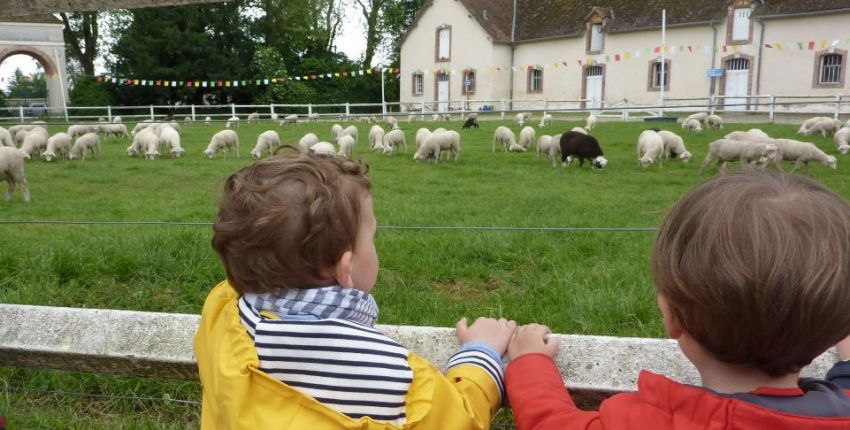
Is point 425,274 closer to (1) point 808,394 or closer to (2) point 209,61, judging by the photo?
(1) point 808,394

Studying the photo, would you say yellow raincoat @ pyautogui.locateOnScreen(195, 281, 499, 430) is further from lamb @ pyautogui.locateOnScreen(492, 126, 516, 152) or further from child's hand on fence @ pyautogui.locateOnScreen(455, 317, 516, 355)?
lamb @ pyautogui.locateOnScreen(492, 126, 516, 152)

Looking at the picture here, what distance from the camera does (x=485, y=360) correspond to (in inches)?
69.2

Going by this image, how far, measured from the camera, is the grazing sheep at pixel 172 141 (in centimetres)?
1865

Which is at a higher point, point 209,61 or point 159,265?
point 209,61

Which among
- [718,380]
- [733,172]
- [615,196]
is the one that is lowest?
[615,196]

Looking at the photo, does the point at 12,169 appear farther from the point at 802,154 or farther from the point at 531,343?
the point at 802,154

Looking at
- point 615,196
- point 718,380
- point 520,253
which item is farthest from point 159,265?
point 615,196

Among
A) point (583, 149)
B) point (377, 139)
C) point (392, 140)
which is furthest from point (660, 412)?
point (377, 139)

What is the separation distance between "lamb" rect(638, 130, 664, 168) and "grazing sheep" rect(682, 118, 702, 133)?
697cm

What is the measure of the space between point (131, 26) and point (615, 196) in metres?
38.9

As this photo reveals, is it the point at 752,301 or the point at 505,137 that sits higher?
the point at 752,301

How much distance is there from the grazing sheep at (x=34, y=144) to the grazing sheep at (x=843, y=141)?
1998cm

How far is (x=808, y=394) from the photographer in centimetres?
120

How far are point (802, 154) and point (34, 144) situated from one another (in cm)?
1834
